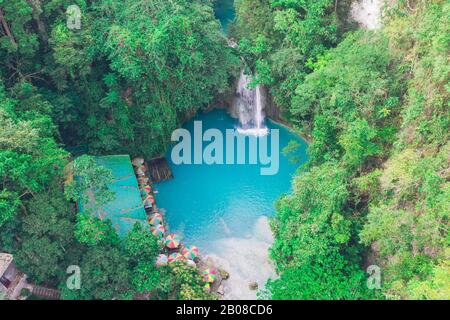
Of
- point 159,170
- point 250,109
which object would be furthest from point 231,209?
point 250,109

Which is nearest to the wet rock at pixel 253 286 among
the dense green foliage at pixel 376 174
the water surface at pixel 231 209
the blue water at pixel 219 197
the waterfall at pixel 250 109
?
the water surface at pixel 231 209

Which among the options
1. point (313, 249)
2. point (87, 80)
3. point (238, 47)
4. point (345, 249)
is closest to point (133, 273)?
point (313, 249)

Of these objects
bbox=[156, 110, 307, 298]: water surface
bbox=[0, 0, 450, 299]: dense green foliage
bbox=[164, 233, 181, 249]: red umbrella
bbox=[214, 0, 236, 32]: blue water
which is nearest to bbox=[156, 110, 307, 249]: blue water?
bbox=[156, 110, 307, 298]: water surface

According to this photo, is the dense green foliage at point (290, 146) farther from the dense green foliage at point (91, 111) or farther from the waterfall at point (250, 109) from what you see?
the waterfall at point (250, 109)

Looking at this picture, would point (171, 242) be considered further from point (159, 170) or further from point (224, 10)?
point (224, 10)

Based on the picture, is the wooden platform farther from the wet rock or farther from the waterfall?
the wet rock

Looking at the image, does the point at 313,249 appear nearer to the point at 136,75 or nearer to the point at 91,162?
the point at 91,162
